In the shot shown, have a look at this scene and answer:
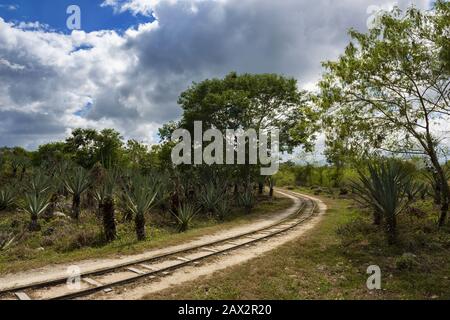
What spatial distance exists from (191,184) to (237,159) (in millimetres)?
4338

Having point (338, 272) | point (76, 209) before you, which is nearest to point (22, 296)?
point (338, 272)

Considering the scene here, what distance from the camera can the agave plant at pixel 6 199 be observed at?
1919 cm

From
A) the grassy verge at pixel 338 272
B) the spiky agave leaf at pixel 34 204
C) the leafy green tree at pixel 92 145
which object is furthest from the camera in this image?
the leafy green tree at pixel 92 145

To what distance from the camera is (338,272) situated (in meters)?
8.88

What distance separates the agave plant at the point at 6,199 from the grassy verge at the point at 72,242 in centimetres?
219

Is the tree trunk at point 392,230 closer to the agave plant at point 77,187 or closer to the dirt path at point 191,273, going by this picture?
the dirt path at point 191,273

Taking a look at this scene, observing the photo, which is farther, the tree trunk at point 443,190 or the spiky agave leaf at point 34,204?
the spiky agave leaf at point 34,204

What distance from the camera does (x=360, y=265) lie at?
9375 mm

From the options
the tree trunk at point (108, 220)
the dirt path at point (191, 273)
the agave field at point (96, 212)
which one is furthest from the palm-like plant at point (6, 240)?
the dirt path at point (191, 273)

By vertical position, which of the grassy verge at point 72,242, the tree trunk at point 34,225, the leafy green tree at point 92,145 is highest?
the leafy green tree at point 92,145

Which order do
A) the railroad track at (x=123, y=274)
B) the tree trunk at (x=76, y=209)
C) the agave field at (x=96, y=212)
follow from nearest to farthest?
1. the railroad track at (x=123, y=274)
2. the agave field at (x=96, y=212)
3. the tree trunk at (x=76, y=209)

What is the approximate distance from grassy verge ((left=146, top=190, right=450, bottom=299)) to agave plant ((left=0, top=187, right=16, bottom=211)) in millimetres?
15907

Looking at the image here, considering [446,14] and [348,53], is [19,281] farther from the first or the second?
[446,14]

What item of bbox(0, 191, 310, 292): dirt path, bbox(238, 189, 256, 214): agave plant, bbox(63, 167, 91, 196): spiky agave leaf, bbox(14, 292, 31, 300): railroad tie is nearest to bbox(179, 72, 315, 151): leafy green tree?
bbox(238, 189, 256, 214): agave plant
